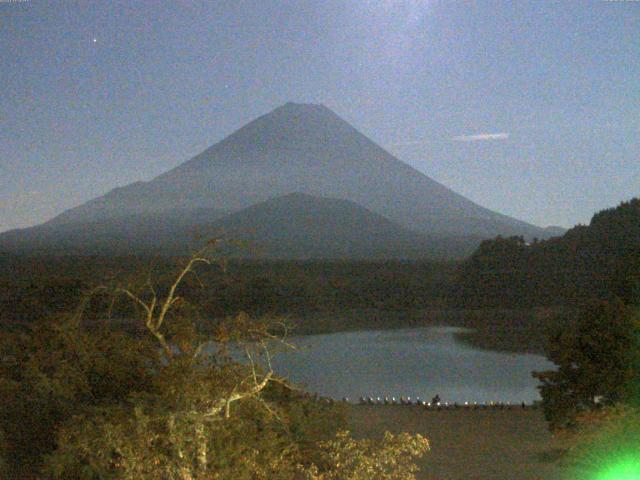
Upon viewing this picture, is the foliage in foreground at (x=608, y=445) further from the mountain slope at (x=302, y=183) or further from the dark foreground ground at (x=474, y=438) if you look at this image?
the mountain slope at (x=302, y=183)

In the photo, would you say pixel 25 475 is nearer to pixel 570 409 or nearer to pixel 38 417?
pixel 38 417

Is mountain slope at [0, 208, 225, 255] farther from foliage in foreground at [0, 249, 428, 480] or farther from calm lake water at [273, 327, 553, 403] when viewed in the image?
foliage in foreground at [0, 249, 428, 480]

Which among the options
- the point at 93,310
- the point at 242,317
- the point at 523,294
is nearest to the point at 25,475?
the point at 242,317

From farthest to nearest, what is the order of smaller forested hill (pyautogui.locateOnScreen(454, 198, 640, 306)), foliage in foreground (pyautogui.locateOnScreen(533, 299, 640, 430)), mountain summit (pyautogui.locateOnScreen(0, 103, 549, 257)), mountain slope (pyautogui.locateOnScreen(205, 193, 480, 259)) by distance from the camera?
1. mountain summit (pyautogui.locateOnScreen(0, 103, 549, 257))
2. mountain slope (pyautogui.locateOnScreen(205, 193, 480, 259))
3. smaller forested hill (pyautogui.locateOnScreen(454, 198, 640, 306))
4. foliage in foreground (pyautogui.locateOnScreen(533, 299, 640, 430))

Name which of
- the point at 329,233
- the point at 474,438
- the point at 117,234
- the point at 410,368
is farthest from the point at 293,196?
the point at 474,438

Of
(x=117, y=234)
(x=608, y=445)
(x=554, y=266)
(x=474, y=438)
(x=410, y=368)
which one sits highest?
(x=117, y=234)

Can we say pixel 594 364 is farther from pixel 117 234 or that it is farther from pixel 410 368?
pixel 117 234

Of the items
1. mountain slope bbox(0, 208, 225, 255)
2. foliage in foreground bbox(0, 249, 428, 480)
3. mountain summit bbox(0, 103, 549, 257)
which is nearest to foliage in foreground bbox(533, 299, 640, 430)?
foliage in foreground bbox(0, 249, 428, 480)
